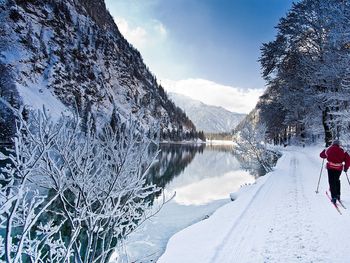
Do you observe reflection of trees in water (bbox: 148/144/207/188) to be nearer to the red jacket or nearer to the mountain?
the red jacket

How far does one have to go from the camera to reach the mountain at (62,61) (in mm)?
67062

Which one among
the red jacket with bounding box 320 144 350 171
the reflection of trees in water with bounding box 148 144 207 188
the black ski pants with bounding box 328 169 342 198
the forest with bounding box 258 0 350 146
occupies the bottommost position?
the reflection of trees in water with bounding box 148 144 207 188

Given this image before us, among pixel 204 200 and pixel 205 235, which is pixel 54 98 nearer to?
pixel 204 200

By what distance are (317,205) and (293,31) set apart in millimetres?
17884

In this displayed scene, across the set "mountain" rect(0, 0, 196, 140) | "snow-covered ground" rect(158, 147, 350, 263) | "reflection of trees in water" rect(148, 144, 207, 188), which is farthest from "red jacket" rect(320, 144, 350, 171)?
"mountain" rect(0, 0, 196, 140)

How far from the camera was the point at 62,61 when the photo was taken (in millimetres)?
84875

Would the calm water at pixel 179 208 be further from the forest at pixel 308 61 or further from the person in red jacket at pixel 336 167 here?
the forest at pixel 308 61

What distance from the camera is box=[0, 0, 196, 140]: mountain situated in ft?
220

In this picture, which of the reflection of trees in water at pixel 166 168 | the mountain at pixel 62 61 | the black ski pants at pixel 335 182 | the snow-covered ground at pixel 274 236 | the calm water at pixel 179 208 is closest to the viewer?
the snow-covered ground at pixel 274 236

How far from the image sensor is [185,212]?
53.0ft

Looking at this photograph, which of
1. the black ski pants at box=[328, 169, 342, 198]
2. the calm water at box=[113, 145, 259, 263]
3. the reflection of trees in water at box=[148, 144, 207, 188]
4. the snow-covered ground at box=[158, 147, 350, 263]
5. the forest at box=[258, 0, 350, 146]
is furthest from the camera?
the reflection of trees in water at box=[148, 144, 207, 188]

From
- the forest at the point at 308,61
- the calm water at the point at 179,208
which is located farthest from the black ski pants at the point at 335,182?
the forest at the point at 308,61

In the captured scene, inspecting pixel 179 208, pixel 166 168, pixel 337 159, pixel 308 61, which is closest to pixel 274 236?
pixel 337 159

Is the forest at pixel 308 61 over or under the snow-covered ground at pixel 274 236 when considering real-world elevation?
over
